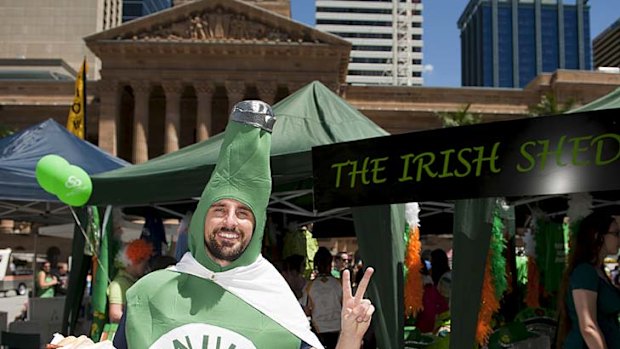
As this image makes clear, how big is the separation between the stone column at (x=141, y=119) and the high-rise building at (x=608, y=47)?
104m

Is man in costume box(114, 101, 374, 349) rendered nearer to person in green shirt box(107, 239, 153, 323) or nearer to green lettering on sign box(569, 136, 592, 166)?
green lettering on sign box(569, 136, 592, 166)

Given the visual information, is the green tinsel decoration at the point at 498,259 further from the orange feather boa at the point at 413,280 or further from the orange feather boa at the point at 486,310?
the orange feather boa at the point at 413,280

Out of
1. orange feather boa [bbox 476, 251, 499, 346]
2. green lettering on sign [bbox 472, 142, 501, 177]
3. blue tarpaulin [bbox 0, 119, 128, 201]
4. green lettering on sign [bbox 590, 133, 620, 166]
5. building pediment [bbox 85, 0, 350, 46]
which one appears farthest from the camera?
building pediment [bbox 85, 0, 350, 46]

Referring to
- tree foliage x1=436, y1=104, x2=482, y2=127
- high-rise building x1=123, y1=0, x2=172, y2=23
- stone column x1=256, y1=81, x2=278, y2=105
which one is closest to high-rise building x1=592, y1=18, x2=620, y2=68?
tree foliage x1=436, y1=104, x2=482, y2=127

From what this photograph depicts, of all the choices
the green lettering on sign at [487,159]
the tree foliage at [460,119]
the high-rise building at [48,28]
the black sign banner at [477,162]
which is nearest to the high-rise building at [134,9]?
the high-rise building at [48,28]

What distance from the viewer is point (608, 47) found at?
136 m

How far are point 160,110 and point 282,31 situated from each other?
13239 millimetres

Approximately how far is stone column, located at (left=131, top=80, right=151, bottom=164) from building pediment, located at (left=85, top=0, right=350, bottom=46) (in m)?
3.27

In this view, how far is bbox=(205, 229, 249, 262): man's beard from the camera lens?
7.48 feet

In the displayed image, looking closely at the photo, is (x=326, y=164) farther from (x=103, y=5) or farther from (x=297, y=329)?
(x=103, y=5)

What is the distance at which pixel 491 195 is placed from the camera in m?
4.75

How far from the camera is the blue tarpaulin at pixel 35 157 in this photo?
8453 mm

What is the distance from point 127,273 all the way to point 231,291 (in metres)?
4.67

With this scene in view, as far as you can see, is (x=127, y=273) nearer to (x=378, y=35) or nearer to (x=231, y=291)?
(x=231, y=291)
